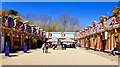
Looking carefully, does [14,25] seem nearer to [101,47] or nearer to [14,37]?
[14,37]

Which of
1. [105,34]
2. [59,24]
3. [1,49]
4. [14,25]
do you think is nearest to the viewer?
[1,49]

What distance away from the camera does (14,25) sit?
132ft

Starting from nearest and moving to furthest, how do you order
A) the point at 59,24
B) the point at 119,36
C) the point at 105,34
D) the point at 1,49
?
the point at 119,36 → the point at 1,49 → the point at 105,34 → the point at 59,24

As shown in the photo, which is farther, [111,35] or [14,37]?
[14,37]

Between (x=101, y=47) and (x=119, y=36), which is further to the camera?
(x=101, y=47)

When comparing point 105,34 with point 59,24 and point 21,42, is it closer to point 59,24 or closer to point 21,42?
point 21,42

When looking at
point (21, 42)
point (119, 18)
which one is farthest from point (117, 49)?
point (21, 42)

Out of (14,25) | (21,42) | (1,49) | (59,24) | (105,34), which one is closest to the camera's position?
(1,49)

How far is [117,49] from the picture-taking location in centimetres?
3031

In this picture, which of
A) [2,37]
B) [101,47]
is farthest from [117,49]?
[2,37]

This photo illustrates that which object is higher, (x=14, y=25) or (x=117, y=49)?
(x=14, y=25)

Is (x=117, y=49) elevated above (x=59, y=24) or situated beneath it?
situated beneath

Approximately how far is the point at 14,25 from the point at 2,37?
6.27 meters

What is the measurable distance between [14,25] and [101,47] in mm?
13236
